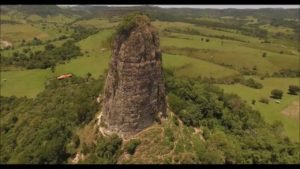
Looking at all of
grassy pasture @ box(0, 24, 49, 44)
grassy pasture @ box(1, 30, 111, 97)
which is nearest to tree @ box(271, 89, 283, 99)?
grassy pasture @ box(1, 30, 111, 97)

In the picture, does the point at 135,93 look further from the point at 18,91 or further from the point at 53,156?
the point at 18,91

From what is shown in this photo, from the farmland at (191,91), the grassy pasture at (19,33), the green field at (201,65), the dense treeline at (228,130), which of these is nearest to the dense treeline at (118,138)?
the dense treeline at (228,130)

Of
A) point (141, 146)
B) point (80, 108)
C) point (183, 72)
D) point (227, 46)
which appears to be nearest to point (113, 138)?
point (141, 146)

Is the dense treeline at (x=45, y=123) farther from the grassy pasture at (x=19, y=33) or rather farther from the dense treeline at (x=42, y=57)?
the grassy pasture at (x=19, y=33)

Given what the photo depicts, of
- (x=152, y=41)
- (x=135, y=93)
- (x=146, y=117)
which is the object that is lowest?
(x=146, y=117)

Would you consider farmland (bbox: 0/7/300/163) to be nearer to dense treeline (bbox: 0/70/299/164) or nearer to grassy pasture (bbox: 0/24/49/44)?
dense treeline (bbox: 0/70/299/164)

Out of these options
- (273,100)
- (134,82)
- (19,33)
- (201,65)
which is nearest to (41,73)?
(201,65)
